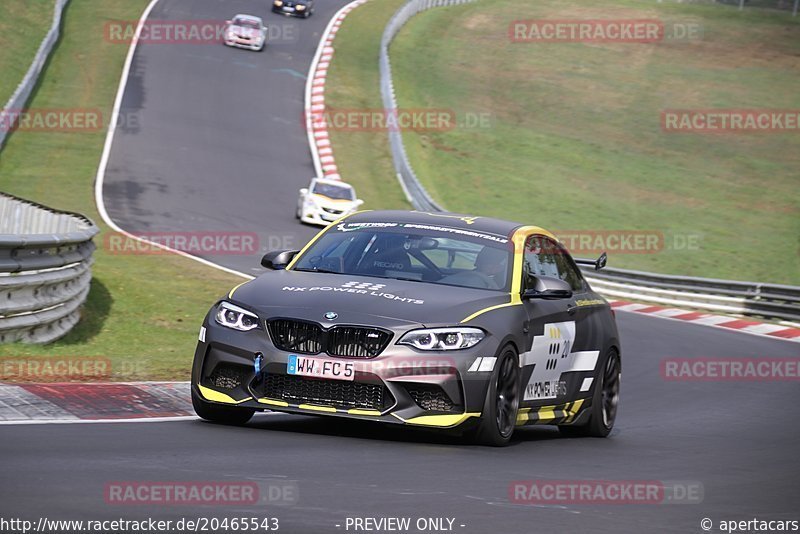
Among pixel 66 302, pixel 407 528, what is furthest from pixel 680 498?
pixel 66 302

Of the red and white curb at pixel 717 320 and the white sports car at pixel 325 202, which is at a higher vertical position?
the red and white curb at pixel 717 320

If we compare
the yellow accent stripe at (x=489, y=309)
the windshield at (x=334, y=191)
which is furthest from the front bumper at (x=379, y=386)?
the windshield at (x=334, y=191)

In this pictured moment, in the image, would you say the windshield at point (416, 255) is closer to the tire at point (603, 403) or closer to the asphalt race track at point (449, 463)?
the asphalt race track at point (449, 463)

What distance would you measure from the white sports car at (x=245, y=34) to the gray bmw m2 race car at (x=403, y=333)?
39.5 m

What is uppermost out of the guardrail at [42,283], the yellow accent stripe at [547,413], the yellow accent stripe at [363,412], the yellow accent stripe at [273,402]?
the yellow accent stripe at [363,412]

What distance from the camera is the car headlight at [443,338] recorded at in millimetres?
8146

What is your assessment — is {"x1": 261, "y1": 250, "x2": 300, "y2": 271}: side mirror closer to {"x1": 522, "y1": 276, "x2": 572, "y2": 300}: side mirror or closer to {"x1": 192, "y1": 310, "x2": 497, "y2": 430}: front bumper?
{"x1": 192, "y1": 310, "x2": 497, "y2": 430}: front bumper

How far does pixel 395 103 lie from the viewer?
43.7m

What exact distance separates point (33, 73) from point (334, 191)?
11.7 meters

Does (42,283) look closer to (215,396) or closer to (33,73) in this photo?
Result: (215,396)

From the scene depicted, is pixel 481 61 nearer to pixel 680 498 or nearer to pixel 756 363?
pixel 756 363

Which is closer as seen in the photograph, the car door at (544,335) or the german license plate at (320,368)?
the german license plate at (320,368)

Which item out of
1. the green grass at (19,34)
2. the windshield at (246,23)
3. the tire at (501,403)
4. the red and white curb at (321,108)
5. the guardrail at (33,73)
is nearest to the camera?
the tire at (501,403)

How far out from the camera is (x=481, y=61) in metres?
51.4
